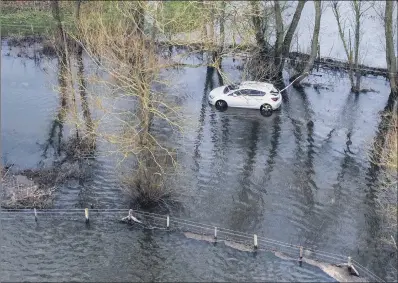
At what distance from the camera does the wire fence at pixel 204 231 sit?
15.9m

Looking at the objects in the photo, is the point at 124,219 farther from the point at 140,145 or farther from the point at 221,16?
the point at 221,16

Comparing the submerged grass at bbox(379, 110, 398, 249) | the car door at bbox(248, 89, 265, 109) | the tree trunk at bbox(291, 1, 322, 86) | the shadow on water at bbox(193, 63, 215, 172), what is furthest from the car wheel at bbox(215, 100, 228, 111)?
the submerged grass at bbox(379, 110, 398, 249)

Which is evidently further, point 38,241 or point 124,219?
point 124,219

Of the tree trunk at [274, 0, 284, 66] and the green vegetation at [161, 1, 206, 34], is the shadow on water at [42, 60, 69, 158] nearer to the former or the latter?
the green vegetation at [161, 1, 206, 34]

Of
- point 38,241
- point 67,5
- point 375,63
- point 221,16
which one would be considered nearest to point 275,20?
point 221,16

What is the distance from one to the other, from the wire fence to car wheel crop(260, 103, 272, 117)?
34.8ft

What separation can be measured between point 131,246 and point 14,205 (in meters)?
4.87

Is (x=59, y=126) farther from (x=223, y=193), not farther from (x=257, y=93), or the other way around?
(x=257, y=93)

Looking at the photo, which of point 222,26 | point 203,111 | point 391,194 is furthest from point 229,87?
point 391,194

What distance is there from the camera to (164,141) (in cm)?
2284

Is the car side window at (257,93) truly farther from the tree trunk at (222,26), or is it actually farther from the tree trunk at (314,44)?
A: the tree trunk at (314,44)

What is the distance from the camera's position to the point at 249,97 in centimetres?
A: 2608

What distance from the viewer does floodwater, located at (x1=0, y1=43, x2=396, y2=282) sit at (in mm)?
15383

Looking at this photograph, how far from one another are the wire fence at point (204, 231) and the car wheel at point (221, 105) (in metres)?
10.4
